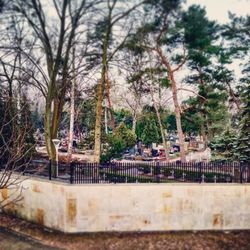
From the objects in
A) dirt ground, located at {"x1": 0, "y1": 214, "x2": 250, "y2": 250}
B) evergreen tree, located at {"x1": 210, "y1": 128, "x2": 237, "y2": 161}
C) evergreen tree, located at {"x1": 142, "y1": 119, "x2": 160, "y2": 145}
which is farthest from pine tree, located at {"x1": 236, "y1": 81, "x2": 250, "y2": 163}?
evergreen tree, located at {"x1": 142, "y1": 119, "x2": 160, "y2": 145}

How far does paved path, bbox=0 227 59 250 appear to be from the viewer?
518 inches

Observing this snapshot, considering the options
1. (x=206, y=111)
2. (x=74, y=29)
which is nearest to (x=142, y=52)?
(x=74, y=29)

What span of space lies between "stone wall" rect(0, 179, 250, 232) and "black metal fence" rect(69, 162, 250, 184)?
468 millimetres

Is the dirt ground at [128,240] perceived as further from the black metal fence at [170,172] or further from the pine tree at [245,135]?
the pine tree at [245,135]

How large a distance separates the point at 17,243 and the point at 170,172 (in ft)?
23.4

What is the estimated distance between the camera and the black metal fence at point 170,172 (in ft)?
47.5

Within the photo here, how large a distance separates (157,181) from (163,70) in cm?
823

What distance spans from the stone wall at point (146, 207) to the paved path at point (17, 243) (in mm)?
1122

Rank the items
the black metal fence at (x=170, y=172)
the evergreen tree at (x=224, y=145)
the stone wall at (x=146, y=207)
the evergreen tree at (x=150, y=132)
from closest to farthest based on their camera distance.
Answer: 1. the stone wall at (x=146, y=207)
2. the black metal fence at (x=170, y=172)
3. the evergreen tree at (x=224, y=145)
4. the evergreen tree at (x=150, y=132)

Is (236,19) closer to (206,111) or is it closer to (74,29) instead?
(206,111)

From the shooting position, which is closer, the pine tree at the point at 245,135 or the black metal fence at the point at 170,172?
the black metal fence at the point at 170,172

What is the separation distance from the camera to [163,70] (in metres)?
20.3

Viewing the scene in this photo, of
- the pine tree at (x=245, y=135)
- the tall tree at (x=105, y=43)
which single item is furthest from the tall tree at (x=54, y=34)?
the pine tree at (x=245, y=135)

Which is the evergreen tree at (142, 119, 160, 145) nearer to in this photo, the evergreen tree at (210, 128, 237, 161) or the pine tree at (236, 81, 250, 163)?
the evergreen tree at (210, 128, 237, 161)
